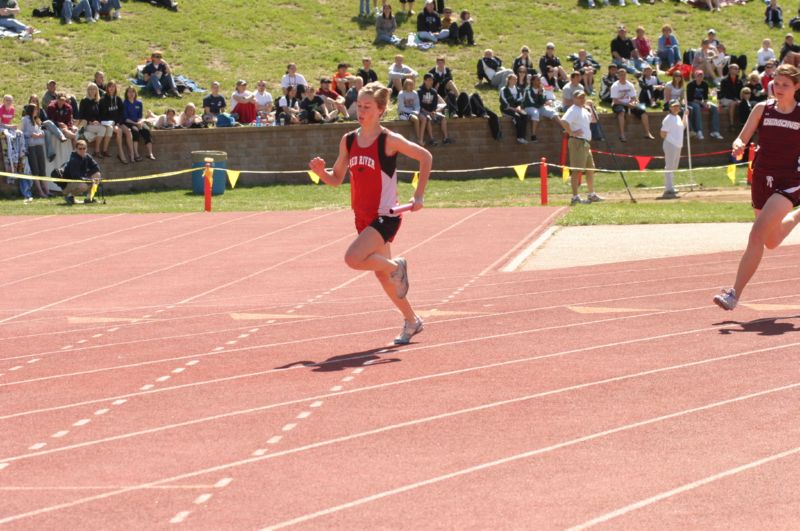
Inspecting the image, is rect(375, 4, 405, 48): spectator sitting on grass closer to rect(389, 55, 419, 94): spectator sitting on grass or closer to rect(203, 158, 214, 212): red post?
rect(389, 55, 419, 94): spectator sitting on grass

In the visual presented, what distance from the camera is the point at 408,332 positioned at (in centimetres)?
978

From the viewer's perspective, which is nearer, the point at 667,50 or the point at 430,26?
the point at 667,50

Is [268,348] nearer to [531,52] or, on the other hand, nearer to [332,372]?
Answer: [332,372]

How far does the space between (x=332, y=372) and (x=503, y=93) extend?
860 inches

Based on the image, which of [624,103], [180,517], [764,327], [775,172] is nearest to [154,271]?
[775,172]

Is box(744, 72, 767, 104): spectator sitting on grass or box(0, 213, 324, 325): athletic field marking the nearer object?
box(0, 213, 324, 325): athletic field marking

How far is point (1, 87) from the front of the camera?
29.0m

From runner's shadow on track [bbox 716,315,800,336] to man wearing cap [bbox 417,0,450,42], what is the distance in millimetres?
24835

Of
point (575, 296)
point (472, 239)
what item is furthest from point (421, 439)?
point (472, 239)

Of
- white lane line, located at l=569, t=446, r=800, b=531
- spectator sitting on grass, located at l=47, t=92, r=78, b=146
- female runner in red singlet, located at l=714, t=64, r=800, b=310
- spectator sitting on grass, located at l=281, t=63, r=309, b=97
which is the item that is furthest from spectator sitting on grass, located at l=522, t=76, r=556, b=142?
white lane line, located at l=569, t=446, r=800, b=531

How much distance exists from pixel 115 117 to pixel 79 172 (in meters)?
2.62

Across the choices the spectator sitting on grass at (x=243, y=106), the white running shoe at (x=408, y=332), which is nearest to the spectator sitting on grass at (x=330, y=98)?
the spectator sitting on grass at (x=243, y=106)

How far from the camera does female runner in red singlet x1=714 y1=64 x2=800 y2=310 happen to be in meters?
10.3

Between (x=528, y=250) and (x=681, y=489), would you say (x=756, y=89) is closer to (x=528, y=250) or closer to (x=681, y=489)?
(x=528, y=250)
